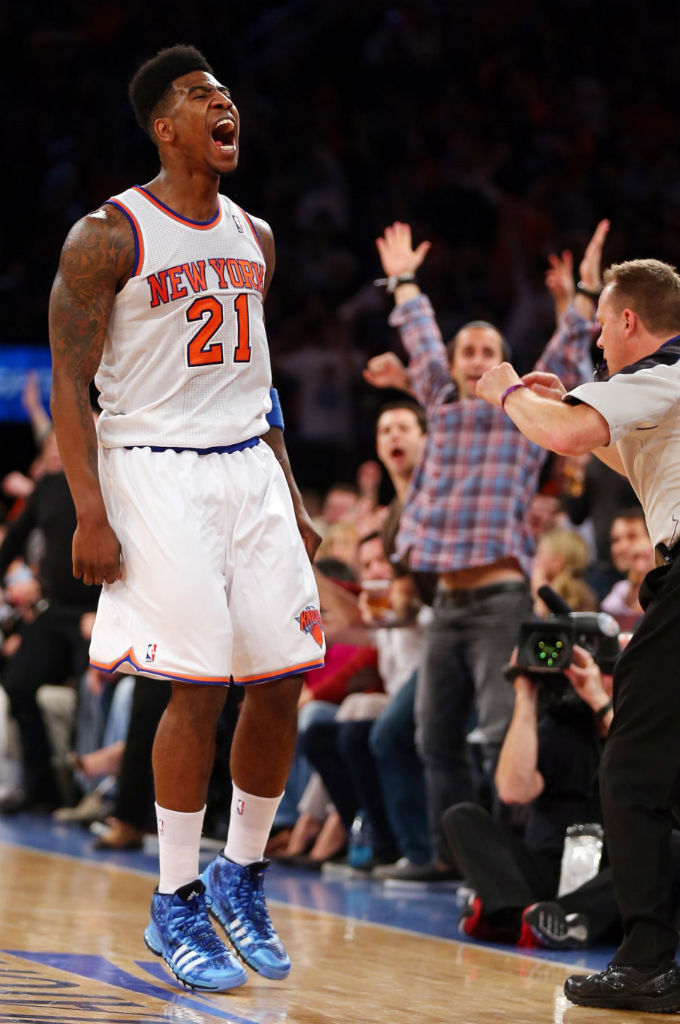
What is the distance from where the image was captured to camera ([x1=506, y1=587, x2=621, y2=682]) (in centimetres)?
418

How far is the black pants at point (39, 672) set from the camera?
7.42 metres

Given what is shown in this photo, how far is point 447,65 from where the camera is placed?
36.3 feet

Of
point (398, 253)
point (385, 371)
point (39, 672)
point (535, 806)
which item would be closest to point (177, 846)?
point (535, 806)

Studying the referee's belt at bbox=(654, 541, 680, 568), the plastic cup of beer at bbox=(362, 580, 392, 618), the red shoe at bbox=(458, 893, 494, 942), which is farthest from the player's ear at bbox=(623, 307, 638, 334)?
the plastic cup of beer at bbox=(362, 580, 392, 618)

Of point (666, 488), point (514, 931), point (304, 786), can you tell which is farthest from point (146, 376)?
point (304, 786)

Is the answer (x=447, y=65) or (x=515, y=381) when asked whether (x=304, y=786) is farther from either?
(x=447, y=65)

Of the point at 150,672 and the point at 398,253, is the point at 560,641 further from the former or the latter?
the point at 398,253

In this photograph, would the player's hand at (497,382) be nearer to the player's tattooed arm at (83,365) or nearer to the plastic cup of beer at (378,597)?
the player's tattooed arm at (83,365)

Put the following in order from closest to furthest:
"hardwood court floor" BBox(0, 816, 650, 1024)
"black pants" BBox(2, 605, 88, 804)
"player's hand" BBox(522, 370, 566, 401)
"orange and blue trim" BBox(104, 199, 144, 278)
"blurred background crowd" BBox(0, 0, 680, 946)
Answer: "hardwood court floor" BBox(0, 816, 650, 1024)
"orange and blue trim" BBox(104, 199, 144, 278)
"player's hand" BBox(522, 370, 566, 401)
"blurred background crowd" BBox(0, 0, 680, 946)
"black pants" BBox(2, 605, 88, 804)

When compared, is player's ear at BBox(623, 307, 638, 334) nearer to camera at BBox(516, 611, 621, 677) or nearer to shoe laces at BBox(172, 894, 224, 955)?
camera at BBox(516, 611, 621, 677)

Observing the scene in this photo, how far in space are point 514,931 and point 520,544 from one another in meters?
1.49

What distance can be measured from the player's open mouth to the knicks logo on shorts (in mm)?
1052

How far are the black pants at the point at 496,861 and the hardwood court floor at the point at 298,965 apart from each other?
18cm

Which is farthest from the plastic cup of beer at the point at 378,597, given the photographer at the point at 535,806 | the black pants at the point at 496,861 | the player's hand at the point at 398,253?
the black pants at the point at 496,861
